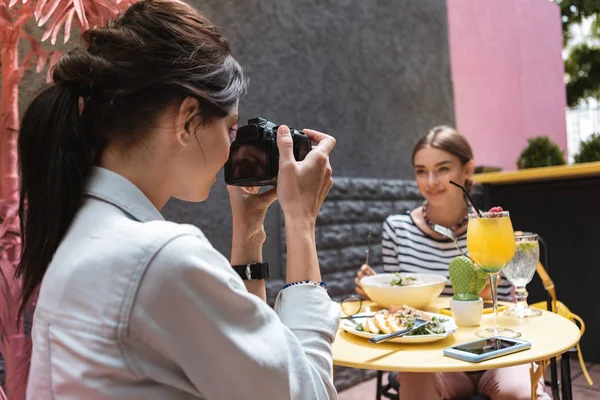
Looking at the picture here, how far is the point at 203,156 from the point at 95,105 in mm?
170

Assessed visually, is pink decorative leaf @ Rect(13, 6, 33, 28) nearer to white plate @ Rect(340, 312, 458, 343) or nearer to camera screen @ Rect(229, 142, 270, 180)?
camera screen @ Rect(229, 142, 270, 180)

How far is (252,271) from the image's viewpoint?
43.6 inches

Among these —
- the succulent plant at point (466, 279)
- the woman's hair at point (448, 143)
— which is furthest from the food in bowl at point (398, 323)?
the woman's hair at point (448, 143)

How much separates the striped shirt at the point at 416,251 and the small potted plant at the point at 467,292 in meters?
0.57

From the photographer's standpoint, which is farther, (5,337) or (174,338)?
(5,337)

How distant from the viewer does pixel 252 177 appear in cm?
105

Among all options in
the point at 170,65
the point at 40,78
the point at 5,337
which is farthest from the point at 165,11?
the point at 40,78

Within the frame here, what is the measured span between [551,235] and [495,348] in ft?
8.70

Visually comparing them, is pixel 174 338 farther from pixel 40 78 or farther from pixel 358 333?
pixel 40 78

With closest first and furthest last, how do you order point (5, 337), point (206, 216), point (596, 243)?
point (5, 337)
point (206, 216)
point (596, 243)

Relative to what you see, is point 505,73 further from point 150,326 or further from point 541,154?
point 150,326

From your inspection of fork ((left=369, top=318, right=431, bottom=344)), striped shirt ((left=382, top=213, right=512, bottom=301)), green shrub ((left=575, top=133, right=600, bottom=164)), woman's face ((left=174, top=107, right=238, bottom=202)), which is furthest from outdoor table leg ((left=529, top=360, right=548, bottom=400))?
green shrub ((left=575, top=133, right=600, bottom=164))

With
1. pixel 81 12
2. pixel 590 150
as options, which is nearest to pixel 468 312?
pixel 81 12

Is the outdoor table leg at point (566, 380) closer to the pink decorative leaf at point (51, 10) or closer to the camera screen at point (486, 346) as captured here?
the camera screen at point (486, 346)
